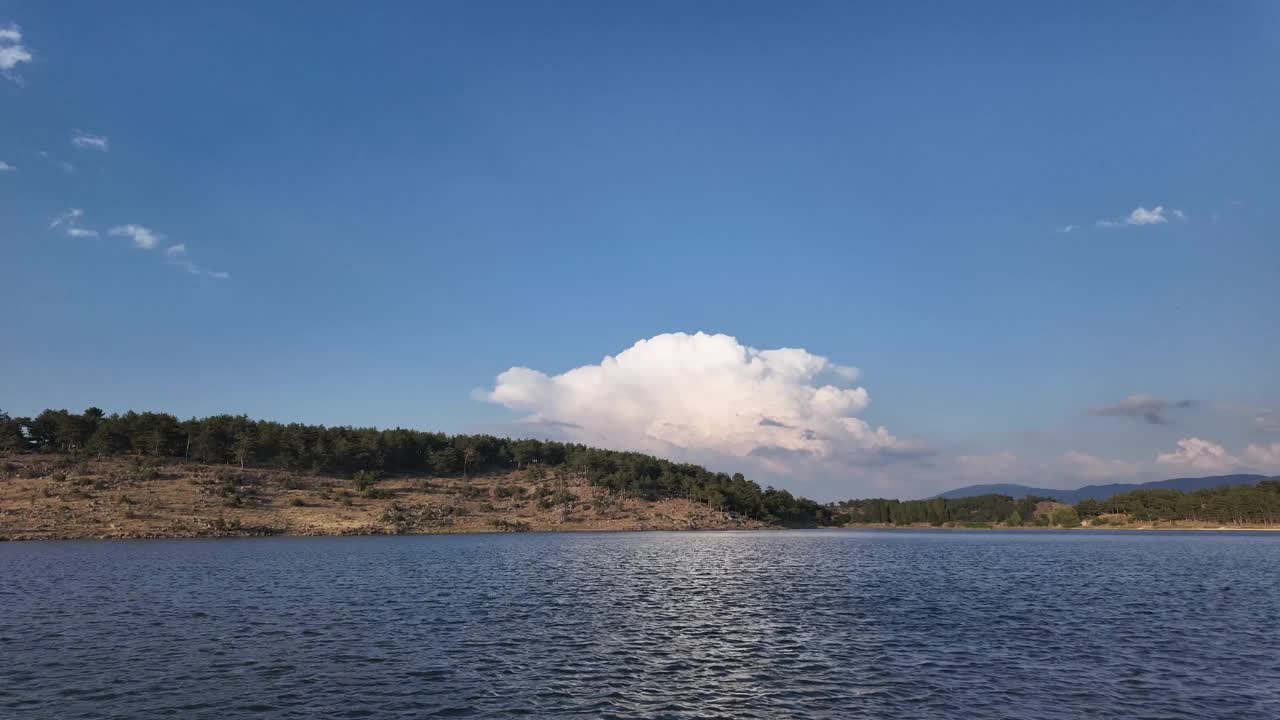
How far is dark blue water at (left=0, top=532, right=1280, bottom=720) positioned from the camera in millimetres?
29953

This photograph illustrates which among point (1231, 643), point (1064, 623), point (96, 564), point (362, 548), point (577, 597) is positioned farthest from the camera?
point (362, 548)

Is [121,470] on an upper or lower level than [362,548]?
upper

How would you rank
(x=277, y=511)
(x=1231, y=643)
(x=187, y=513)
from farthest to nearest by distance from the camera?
(x=277, y=511) → (x=187, y=513) → (x=1231, y=643)

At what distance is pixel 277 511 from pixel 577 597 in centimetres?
14212

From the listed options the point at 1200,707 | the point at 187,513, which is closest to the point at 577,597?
the point at 1200,707

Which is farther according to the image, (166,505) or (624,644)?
(166,505)

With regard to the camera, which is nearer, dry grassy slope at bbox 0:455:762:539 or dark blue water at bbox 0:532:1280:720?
dark blue water at bbox 0:532:1280:720

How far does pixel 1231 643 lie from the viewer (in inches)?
1702

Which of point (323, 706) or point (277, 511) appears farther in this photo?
point (277, 511)

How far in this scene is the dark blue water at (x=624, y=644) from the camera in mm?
29953

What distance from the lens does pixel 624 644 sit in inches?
1647

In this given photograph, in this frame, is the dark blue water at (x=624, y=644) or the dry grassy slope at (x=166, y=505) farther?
the dry grassy slope at (x=166, y=505)

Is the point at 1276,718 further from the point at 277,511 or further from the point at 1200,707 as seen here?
the point at 277,511

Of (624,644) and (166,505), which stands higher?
(166,505)
